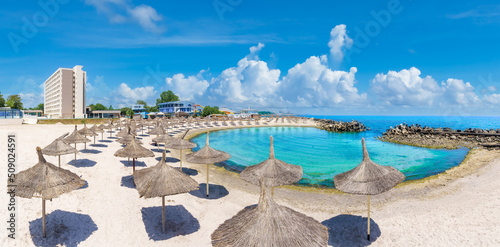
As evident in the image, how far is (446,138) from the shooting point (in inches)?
1550

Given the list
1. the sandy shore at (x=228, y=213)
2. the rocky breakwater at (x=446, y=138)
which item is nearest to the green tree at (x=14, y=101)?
the sandy shore at (x=228, y=213)

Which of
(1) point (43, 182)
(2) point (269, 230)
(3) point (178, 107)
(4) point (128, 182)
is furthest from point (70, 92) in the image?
(2) point (269, 230)

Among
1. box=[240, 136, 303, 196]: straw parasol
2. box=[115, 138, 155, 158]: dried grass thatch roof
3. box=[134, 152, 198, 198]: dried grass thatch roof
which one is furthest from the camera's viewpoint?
box=[115, 138, 155, 158]: dried grass thatch roof

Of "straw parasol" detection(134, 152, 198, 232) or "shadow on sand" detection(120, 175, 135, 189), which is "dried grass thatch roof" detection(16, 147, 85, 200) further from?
"shadow on sand" detection(120, 175, 135, 189)

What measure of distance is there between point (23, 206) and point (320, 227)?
11.6m

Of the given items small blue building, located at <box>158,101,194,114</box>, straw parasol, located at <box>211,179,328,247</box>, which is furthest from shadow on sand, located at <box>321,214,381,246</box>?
small blue building, located at <box>158,101,194,114</box>

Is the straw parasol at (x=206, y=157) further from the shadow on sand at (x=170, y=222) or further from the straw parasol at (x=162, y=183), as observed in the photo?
the straw parasol at (x=162, y=183)

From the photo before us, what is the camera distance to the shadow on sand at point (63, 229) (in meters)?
7.56

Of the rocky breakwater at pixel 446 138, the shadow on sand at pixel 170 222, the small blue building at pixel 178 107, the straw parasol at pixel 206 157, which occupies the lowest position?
the shadow on sand at pixel 170 222

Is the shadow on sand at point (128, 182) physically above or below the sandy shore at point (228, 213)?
above

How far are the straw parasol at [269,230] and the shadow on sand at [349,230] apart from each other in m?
3.88

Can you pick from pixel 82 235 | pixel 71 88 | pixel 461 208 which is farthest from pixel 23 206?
pixel 71 88

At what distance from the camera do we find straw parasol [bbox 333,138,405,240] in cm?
753

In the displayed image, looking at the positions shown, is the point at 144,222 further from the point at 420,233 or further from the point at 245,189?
the point at 420,233
